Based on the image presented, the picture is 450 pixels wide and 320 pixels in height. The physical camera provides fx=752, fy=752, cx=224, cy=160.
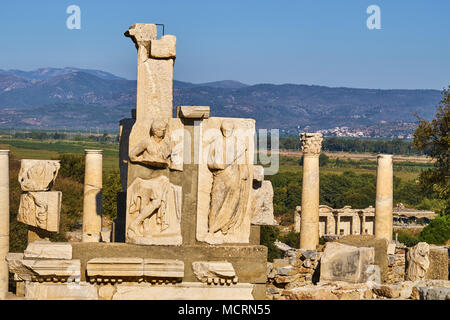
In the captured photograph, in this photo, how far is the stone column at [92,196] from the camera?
21312 millimetres

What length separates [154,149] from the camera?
38.2 ft

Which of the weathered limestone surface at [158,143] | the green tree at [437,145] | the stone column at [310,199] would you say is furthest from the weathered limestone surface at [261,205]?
the green tree at [437,145]

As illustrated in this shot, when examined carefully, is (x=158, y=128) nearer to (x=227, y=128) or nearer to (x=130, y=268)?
(x=227, y=128)

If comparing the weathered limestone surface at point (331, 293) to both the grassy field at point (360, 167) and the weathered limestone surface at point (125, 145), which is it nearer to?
the weathered limestone surface at point (125, 145)

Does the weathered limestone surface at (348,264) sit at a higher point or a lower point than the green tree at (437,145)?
lower

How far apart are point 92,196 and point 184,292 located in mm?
10723

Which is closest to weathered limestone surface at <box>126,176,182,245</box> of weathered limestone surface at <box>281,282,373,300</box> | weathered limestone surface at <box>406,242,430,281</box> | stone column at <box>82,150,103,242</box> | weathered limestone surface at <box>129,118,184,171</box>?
weathered limestone surface at <box>129,118,184,171</box>

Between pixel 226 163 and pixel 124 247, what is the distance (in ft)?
6.74

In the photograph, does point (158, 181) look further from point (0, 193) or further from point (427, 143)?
point (427, 143)

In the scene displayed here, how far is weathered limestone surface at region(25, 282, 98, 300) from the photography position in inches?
434

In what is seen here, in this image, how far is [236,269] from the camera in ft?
38.0

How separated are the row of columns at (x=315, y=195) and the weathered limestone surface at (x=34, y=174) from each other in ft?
32.6
